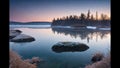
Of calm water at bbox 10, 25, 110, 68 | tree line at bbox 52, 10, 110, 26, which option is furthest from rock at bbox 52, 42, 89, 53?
tree line at bbox 52, 10, 110, 26

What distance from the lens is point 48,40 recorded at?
211 centimetres

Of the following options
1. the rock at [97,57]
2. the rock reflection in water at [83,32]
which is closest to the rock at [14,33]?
the rock reflection in water at [83,32]

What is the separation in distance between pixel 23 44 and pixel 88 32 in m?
0.64

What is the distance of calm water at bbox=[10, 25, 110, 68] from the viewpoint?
6.80 feet

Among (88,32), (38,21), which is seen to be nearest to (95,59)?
(88,32)

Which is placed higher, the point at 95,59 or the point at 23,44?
the point at 23,44

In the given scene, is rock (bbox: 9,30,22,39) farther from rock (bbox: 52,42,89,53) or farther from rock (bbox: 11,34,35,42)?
rock (bbox: 52,42,89,53)

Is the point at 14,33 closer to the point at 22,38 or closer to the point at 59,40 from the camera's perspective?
the point at 22,38

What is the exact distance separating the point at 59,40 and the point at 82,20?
11.8 inches

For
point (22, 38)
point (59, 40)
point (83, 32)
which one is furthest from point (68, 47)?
point (22, 38)

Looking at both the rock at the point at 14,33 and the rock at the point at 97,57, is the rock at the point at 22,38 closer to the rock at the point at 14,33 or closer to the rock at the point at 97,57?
the rock at the point at 14,33

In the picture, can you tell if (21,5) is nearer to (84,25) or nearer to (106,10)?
(84,25)
